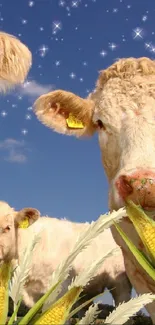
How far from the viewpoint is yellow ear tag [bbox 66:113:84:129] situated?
17.2 ft

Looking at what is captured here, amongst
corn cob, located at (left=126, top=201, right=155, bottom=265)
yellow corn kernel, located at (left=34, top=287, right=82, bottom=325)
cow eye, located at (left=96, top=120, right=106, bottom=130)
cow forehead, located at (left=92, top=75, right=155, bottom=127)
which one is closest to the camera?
yellow corn kernel, located at (left=34, top=287, right=82, bottom=325)

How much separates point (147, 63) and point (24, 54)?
1328mm

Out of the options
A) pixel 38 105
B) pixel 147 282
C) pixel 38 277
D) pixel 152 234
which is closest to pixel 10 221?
pixel 38 277

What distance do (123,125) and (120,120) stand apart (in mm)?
119

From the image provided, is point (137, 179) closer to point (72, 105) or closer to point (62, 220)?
point (72, 105)

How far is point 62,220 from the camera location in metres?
9.66

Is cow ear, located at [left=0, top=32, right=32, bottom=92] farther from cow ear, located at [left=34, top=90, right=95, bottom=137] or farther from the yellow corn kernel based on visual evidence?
the yellow corn kernel

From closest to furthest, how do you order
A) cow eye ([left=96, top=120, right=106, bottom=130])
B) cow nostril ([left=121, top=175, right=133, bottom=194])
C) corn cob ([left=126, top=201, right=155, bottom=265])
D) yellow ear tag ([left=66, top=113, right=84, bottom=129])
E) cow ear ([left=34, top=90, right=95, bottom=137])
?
corn cob ([left=126, top=201, right=155, bottom=265]) < cow nostril ([left=121, top=175, right=133, bottom=194]) < cow eye ([left=96, top=120, right=106, bottom=130]) < cow ear ([left=34, top=90, right=95, bottom=137]) < yellow ear tag ([left=66, top=113, right=84, bottom=129])

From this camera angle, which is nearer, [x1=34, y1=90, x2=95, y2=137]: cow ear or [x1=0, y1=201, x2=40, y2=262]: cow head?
[x1=34, y1=90, x2=95, y2=137]: cow ear

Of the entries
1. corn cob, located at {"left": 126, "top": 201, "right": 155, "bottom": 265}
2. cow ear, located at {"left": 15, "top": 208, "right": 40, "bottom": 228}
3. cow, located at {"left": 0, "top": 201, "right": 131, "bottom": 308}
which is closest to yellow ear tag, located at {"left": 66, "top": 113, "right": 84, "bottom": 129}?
cow, located at {"left": 0, "top": 201, "right": 131, "bottom": 308}

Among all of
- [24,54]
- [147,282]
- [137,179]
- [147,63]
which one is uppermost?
[24,54]

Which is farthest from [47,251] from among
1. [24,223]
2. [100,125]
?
[100,125]

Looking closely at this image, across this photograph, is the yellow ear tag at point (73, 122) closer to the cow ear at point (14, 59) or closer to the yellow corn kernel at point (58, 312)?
the cow ear at point (14, 59)

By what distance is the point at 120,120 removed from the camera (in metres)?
4.32
